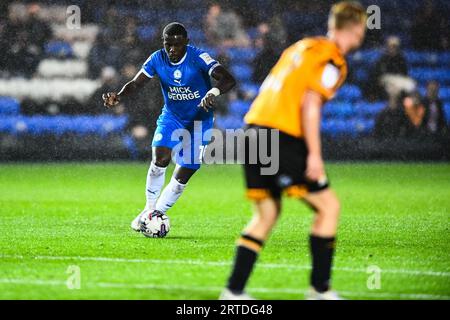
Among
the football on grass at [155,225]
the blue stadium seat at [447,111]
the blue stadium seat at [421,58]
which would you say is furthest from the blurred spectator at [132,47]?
the football on grass at [155,225]

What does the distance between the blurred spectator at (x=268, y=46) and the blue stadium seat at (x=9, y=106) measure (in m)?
5.16

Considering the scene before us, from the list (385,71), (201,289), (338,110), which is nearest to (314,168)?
(201,289)

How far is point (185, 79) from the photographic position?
11094mm

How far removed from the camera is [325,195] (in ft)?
22.0

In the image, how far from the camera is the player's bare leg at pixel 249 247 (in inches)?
261

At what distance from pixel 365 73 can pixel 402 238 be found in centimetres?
1200

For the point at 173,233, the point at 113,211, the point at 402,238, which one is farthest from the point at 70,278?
the point at 113,211

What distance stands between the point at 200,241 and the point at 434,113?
11844 mm

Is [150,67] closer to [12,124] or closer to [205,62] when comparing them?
[205,62]

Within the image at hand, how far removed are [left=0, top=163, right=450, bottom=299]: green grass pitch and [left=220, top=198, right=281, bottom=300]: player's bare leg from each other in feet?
1.81

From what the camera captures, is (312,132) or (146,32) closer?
(312,132)

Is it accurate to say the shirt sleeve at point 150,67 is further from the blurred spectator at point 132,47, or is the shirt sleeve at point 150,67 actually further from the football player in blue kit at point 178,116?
the blurred spectator at point 132,47

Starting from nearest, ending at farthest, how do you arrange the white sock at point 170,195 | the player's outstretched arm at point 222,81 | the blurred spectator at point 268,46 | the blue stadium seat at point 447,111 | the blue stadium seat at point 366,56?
the player's outstretched arm at point 222,81, the white sock at point 170,195, the blue stadium seat at point 447,111, the blurred spectator at point 268,46, the blue stadium seat at point 366,56

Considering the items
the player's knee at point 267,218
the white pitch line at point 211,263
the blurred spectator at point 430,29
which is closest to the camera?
the player's knee at point 267,218
